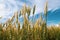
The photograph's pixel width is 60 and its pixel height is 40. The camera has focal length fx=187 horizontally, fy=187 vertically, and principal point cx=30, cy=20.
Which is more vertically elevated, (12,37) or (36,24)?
(36,24)

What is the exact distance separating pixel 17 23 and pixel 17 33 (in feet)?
0.38

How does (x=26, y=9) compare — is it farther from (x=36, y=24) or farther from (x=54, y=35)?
(x=54, y=35)

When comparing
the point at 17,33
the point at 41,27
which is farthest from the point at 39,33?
the point at 17,33

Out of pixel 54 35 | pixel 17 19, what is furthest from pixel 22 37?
pixel 54 35

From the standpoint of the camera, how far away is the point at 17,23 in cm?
213

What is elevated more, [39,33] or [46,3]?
[46,3]

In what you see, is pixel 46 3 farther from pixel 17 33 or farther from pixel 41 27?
pixel 17 33

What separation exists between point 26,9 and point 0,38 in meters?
0.58

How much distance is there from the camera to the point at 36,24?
198 centimetres

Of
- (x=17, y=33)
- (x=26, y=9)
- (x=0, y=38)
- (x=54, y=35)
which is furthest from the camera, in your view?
(x=54, y=35)

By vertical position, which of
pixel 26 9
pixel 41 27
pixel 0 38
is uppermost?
pixel 26 9

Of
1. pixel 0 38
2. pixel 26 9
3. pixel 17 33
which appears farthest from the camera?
pixel 0 38

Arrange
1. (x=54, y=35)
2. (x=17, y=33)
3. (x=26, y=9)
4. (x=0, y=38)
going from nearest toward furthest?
(x=26, y=9), (x=17, y=33), (x=0, y=38), (x=54, y=35)

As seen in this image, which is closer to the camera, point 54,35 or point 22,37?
point 22,37
